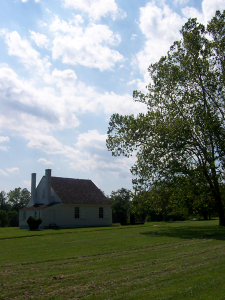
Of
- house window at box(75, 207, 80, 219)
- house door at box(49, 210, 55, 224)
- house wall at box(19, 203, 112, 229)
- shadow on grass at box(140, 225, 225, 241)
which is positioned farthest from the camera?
house window at box(75, 207, 80, 219)

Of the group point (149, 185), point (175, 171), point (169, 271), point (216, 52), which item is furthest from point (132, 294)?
point (216, 52)

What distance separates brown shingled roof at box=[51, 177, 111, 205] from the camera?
40844 mm

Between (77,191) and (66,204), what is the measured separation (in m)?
4.05

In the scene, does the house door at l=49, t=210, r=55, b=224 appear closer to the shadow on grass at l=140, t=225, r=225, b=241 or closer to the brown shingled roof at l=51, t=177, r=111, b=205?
the brown shingled roof at l=51, t=177, r=111, b=205

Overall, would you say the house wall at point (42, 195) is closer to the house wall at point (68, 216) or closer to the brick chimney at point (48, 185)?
the brick chimney at point (48, 185)

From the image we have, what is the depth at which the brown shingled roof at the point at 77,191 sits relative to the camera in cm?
4084

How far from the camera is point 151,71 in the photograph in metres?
30.4

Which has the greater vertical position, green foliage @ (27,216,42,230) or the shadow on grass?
green foliage @ (27,216,42,230)

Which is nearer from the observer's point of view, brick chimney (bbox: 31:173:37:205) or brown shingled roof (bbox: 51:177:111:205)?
brown shingled roof (bbox: 51:177:111:205)

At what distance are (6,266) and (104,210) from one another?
3373cm

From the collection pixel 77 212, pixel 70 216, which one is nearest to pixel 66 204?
pixel 70 216

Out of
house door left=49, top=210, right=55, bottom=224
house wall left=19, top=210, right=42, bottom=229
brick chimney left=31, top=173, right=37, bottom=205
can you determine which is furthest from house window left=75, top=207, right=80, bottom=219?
Result: brick chimney left=31, top=173, right=37, bottom=205

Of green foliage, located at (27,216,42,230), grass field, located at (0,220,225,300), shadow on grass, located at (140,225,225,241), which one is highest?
green foliage, located at (27,216,42,230)

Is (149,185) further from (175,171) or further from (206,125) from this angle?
(206,125)
